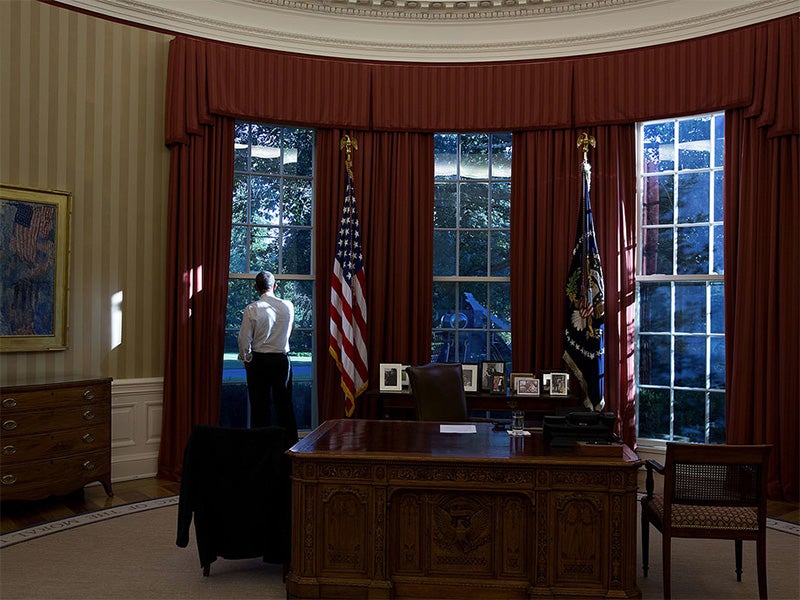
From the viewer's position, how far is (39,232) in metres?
5.66

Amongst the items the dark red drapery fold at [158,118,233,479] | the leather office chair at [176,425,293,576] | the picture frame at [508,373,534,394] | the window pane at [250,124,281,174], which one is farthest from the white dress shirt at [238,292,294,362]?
the leather office chair at [176,425,293,576]

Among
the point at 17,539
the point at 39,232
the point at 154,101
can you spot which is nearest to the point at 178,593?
the point at 17,539

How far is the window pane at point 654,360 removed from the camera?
6.57 metres

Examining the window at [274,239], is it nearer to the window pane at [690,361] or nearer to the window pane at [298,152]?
the window pane at [298,152]

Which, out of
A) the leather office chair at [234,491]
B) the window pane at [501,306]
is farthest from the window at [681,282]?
the leather office chair at [234,491]

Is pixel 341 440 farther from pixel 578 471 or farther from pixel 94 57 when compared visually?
pixel 94 57

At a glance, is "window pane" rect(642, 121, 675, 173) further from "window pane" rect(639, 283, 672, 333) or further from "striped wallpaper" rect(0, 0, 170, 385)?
"striped wallpaper" rect(0, 0, 170, 385)

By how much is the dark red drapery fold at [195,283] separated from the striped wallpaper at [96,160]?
0.57ft

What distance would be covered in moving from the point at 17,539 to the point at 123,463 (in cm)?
157

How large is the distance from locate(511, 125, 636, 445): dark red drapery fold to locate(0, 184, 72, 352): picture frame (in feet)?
12.3

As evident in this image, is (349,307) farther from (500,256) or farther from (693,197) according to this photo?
(693,197)

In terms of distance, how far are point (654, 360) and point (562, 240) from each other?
1.32 metres

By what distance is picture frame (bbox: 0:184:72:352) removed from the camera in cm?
548

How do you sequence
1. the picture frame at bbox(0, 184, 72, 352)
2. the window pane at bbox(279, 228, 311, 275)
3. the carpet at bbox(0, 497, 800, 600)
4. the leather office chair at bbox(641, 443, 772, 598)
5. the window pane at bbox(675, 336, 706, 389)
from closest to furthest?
the leather office chair at bbox(641, 443, 772, 598), the carpet at bbox(0, 497, 800, 600), the picture frame at bbox(0, 184, 72, 352), the window pane at bbox(675, 336, 706, 389), the window pane at bbox(279, 228, 311, 275)
